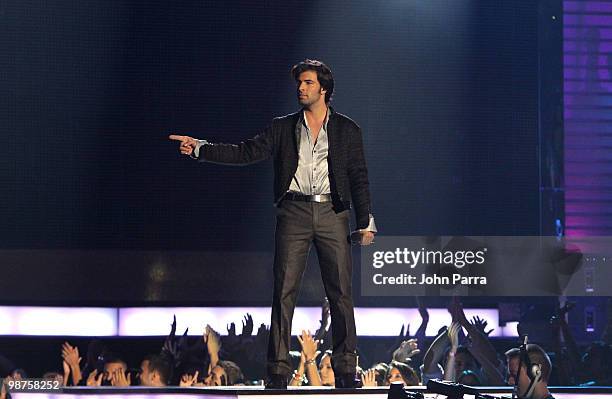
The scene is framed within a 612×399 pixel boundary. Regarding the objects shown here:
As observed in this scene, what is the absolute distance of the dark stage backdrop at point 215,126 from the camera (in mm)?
8828

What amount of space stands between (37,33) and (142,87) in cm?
96

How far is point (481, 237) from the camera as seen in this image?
9.09 m

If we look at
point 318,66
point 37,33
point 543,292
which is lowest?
point 543,292

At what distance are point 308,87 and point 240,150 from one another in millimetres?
447

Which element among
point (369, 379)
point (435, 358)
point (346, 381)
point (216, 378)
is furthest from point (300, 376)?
point (346, 381)

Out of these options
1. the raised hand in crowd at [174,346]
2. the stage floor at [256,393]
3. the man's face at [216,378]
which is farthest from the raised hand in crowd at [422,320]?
the stage floor at [256,393]

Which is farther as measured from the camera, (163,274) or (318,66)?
(163,274)

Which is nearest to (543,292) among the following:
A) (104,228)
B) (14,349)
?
(104,228)

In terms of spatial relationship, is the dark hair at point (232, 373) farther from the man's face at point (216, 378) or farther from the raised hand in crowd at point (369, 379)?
the raised hand in crowd at point (369, 379)

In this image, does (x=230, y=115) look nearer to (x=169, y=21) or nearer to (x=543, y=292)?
(x=169, y=21)

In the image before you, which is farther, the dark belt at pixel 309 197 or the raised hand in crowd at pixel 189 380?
the raised hand in crowd at pixel 189 380

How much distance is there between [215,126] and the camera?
8.96 meters

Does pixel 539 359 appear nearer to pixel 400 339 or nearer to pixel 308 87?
pixel 308 87

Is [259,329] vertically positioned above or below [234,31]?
below
